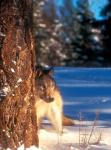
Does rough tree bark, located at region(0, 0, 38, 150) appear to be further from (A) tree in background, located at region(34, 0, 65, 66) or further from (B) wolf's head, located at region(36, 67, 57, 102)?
(A) tree in background, located at region(34, 0, 65, 66)

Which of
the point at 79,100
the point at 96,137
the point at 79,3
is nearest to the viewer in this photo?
the point at 96,137

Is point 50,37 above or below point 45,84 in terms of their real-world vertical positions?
below

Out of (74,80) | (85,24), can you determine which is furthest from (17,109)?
(85,24)

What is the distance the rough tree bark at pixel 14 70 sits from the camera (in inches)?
222

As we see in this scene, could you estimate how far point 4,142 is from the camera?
562cm

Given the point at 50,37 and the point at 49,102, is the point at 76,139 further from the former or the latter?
the point at 50,37

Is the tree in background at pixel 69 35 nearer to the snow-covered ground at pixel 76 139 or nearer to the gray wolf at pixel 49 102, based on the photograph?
the gray wolf at pixel 49 102

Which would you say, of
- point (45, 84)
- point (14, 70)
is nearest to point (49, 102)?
point (45, 84)

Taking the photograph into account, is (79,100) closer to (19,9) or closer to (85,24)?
(19,9)

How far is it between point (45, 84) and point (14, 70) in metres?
2.65

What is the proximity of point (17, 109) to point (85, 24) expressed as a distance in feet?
120

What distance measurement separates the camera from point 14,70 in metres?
5.69

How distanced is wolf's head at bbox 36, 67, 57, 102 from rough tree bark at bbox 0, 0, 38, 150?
228 centimetres

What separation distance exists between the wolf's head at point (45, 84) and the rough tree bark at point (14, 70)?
2278 mm
